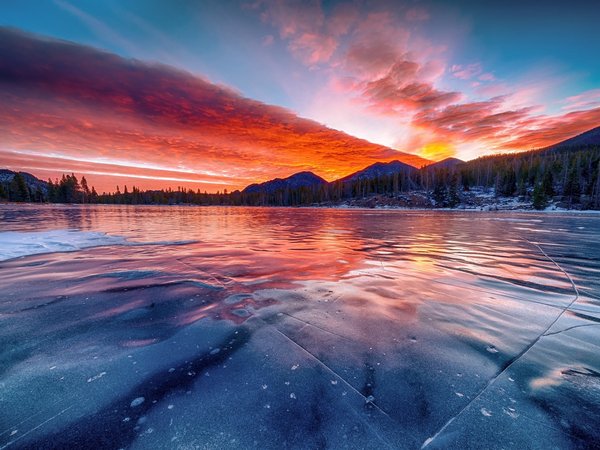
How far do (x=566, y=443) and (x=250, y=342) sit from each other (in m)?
3.74

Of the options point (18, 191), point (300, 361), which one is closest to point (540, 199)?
point (300, 361)

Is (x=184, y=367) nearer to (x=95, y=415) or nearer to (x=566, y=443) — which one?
→ (x=95, y=415)

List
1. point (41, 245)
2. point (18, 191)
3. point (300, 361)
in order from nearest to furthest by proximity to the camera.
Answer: point (300, 361)
point (41, 245)
point (18, 191)

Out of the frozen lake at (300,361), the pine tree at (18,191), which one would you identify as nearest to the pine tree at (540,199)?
the frozen lake at (300,361)

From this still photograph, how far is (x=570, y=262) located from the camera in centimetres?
977

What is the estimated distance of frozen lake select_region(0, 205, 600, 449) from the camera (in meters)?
2.47

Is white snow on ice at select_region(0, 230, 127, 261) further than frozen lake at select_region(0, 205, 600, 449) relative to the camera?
Yes

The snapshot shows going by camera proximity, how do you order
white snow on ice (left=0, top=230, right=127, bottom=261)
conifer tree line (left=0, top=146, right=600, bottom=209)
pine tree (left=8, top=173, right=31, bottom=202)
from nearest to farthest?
white snow on ice (left=0, top=230, right=127, bottom=261) < conifer tree line (left=0, top=146, right=600, bottom=209) < pine tree (left=8, top=173, right=31, bottom=202)

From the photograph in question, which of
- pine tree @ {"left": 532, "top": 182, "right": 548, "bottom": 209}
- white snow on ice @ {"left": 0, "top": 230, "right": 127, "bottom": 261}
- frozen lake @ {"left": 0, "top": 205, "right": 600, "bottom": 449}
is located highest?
pine tree @ {"left": 532, "top": 182, "right": 548, "bottom": 209}

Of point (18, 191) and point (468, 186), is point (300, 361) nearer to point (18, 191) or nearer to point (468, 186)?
point (468, 186)

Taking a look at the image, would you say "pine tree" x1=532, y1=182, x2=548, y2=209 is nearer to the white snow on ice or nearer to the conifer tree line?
the conifer tree line

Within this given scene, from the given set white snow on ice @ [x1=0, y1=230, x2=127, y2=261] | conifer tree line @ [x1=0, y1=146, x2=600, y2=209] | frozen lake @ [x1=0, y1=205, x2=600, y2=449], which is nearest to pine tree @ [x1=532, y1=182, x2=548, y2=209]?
conifer tree line @ [x1=0, y1=146, x2=600, y2=209]

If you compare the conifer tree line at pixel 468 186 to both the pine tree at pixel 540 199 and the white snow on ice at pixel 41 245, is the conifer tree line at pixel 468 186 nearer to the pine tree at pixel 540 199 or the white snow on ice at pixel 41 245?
the pine tree at pixel 540 199

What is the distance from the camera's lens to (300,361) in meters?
3.62
